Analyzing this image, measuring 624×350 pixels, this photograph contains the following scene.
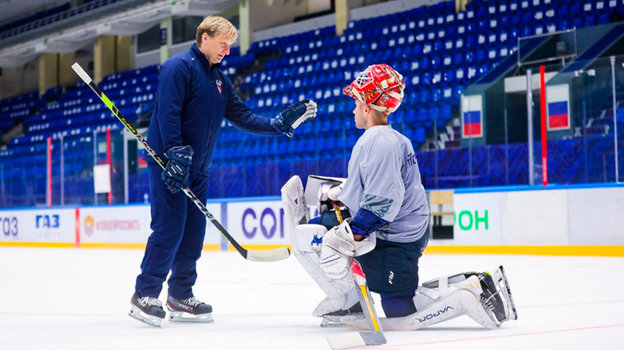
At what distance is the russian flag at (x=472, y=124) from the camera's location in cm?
893

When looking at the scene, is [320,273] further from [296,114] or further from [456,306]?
[296,114]

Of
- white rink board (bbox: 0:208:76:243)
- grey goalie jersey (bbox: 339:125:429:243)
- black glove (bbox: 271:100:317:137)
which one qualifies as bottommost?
white rink board (bbox: 0:208:76:243)

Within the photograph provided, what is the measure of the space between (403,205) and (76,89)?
829 inches

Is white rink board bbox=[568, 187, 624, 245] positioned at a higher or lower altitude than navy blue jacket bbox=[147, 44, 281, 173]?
lower

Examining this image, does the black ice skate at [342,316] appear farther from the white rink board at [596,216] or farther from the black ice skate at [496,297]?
the white rink board at [596,216]

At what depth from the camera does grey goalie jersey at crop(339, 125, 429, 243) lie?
3.14 m

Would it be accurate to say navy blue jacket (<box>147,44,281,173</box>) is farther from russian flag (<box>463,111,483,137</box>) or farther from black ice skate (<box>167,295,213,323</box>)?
russian flag (<box>463,111,483,137</box>)

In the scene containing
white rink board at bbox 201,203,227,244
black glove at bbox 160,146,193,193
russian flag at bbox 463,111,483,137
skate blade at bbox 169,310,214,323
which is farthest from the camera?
white rink board at bbox 201,203,227,244

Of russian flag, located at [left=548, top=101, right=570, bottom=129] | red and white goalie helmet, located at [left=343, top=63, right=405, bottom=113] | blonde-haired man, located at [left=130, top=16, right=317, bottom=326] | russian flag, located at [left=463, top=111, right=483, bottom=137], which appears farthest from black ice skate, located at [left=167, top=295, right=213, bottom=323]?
russian flag, located at [left=463, top=111, right=483, bottom=137]

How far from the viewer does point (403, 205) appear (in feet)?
11.0

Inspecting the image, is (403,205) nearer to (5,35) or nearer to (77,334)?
(77,334)

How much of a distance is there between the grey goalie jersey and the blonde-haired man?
0.78 metres

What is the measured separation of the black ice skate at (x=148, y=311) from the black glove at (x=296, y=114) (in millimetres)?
1032

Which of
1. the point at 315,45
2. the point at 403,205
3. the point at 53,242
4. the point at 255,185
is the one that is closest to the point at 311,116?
the point at 403,205
